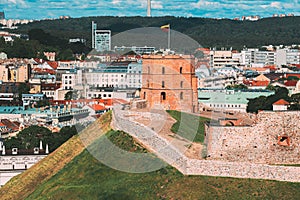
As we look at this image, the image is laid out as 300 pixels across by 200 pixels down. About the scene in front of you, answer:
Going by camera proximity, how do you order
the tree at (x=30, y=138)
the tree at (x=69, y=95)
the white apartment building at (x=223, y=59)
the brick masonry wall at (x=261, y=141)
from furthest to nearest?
the white apartment building at (x=223, y=59) → the tree at (x=69, y=95) → the tree at (x=30, y=138) → the brick masonry wall at (x=261, y=141)

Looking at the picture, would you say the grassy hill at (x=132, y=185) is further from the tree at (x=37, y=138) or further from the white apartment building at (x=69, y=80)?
the white apartment building at (x=69, y=80)

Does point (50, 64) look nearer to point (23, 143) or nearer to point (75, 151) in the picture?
point (23, 143)

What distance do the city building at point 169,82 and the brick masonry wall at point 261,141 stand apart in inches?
447

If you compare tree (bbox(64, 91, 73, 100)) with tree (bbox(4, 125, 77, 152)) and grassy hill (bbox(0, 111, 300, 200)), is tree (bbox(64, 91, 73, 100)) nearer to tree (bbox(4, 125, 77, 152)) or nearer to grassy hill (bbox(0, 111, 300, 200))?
tree (bbox(4, 125, 77, 152))

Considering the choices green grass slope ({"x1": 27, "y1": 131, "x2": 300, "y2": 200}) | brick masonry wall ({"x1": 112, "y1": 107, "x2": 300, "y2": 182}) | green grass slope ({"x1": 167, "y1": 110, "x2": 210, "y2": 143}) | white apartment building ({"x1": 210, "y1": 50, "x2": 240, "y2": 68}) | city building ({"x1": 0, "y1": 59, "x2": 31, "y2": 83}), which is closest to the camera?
green grass slope ({"x1": 27, "y1": 131, "x2": 300, "y2": 200})

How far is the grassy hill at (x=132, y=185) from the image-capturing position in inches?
1027

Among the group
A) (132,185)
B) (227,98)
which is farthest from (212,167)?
(227,98)

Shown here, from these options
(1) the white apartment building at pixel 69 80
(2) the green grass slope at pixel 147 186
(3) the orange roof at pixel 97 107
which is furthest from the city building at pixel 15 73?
(2) the green grass slope at pixel 147 186

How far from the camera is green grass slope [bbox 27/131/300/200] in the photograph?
2605cm

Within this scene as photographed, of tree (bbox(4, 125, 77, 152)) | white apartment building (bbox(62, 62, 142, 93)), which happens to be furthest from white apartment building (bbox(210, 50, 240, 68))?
tree (bbox(4, 125, 77, 152))

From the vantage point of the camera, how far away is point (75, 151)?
3472 cm

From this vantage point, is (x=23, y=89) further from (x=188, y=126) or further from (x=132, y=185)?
(x=132, y=185)

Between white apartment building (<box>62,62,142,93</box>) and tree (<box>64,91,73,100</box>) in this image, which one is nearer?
tree (<box>64,91,73,100</box>)

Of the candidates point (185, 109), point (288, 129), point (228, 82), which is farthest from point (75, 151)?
point (228, 82)
